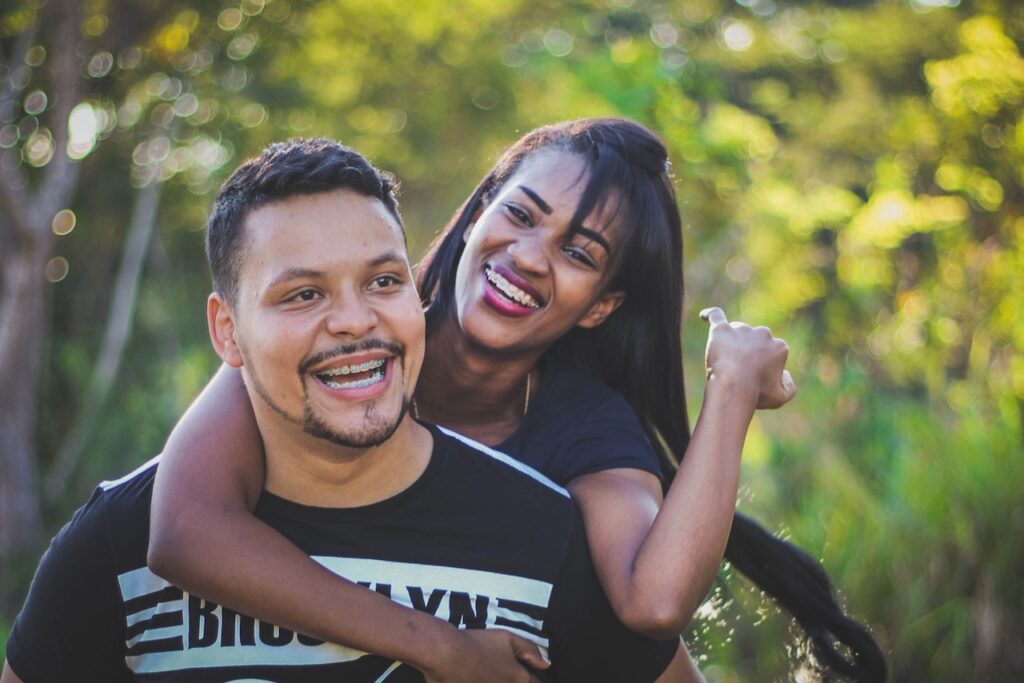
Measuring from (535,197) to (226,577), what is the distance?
1.51 meters

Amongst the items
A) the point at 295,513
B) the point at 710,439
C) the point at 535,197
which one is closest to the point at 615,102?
the point at 535,197

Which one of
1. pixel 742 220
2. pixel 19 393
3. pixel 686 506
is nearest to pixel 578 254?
pixel 686 506

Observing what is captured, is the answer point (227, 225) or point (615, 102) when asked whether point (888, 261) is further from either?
point (227, 225)

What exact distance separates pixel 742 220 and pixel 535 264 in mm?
8241

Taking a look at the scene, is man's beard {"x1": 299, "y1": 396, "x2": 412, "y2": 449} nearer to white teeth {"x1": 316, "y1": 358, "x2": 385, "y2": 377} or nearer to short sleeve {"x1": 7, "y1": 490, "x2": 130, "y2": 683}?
white teeth {"x1": 316, "y1": 358, "x2": 385, "y2": 377}

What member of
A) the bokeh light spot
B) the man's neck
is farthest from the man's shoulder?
the bokeh light spot

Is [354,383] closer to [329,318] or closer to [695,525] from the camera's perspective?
[329,318]

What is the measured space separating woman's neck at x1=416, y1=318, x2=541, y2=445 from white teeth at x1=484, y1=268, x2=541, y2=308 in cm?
18

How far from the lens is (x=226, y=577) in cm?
232

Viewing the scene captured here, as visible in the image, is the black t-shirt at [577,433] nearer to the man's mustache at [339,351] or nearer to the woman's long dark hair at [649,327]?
the woman's long dark hair at [649,327]

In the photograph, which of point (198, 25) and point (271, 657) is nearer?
point (271, 657)

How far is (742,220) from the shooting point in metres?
11.1

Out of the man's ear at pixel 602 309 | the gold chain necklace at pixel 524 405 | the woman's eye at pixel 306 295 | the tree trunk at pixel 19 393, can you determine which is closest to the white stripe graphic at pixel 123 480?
the woman's eye at pixel 306 295

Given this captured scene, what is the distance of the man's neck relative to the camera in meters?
2.43
